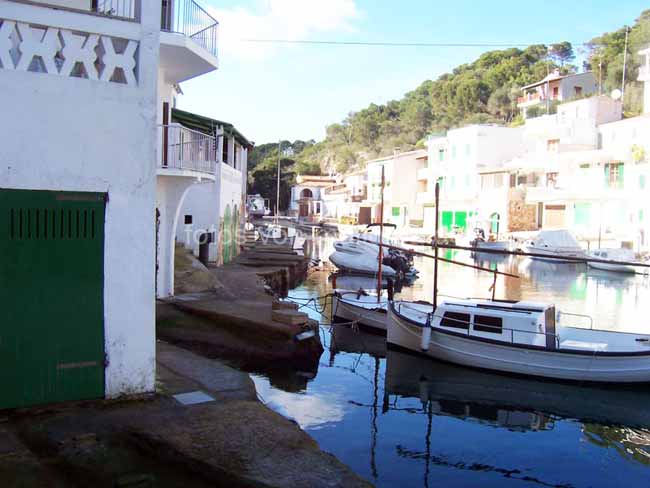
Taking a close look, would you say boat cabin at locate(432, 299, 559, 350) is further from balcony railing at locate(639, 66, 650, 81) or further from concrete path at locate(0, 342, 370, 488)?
balcony railing at locate(639, 66, 650, 81)

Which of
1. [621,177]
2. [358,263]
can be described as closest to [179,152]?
[358,263]

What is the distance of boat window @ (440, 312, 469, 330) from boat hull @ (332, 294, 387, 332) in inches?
154

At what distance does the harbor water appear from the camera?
35.3 feet

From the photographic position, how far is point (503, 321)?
57.6 feet

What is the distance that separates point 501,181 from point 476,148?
5.85m

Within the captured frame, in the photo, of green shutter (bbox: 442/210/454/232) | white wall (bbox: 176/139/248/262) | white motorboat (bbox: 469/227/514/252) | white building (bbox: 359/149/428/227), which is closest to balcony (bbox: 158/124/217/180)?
white wall (bbox: 176/139/248/262)

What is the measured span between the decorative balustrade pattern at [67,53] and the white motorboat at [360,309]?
15032mm

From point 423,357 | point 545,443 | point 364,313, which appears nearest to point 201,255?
point 364,313

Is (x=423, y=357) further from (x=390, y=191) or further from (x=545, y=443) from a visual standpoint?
(x=390, y=191)

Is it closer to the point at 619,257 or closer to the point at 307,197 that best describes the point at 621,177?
the point at 619,257

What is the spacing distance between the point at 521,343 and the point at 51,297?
12445 mm

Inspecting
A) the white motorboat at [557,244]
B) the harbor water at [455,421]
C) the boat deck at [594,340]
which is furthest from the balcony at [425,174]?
the boat deck at [594,340]

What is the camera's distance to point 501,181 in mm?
66938

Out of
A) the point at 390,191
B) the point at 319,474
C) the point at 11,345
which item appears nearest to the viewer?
the point at 319,474
